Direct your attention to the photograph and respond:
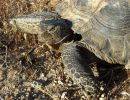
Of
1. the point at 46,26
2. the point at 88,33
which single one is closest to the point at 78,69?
the point at 88,33

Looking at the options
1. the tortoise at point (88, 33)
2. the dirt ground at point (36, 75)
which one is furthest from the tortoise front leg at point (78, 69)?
the dirt ground at point (36, 75)

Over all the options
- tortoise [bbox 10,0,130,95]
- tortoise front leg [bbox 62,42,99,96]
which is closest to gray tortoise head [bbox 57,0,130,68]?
tortoise [bbox 10,0,130,95]

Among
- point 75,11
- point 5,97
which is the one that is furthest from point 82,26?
point 5,97

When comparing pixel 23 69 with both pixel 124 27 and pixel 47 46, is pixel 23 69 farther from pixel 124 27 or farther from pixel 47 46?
pixel 124 27

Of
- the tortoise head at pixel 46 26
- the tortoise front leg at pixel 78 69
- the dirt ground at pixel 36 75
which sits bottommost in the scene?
the dirt ground at pixel 36 75

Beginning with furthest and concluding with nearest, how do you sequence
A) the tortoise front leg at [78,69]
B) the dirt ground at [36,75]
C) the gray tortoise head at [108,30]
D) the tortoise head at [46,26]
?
the tortoise head at [46,26] → the gray tortoise head at [108,30] → the dirt ground at [36,75] → the tortoise front leg at [78,69]

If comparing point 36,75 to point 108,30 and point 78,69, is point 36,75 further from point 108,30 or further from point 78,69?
point 108,30

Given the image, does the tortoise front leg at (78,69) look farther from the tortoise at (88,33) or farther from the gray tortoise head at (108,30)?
the gray tortoise head at (108,30)

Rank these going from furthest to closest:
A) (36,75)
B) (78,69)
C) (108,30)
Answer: (36,75), (108,30), (78,69)
